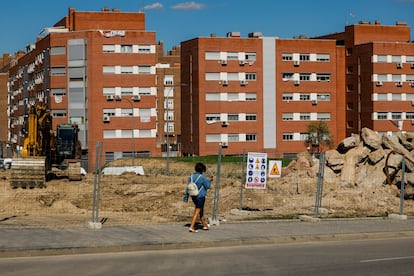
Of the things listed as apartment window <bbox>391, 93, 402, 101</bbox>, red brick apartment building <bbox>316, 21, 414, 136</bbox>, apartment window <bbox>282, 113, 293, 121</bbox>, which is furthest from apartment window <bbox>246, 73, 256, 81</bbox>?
apartment window <bbox>391, 93, 402, 101</bbox>

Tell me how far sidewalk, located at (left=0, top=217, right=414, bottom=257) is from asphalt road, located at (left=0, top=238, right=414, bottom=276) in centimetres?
27

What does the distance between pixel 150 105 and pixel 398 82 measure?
31.8m

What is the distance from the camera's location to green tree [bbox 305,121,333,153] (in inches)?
3447

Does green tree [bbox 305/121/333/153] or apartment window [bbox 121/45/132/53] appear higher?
apartment window [bbox 121/45/132/53]

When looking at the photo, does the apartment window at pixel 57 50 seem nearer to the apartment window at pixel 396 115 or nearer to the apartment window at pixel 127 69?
the apartment window at pixel 127 69

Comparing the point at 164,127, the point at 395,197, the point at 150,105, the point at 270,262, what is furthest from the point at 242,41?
the point at 270,262

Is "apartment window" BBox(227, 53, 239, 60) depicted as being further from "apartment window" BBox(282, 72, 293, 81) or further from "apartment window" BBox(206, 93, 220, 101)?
"apartment window" BBox(282, 72, 293, 81)

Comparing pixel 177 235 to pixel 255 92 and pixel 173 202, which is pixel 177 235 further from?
pixel 255 92

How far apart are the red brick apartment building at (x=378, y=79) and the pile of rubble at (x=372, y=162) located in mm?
51206

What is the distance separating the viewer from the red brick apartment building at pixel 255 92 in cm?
8575

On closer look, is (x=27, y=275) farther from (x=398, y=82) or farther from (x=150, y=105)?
(x=398, y=82)

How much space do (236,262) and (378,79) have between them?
261ft

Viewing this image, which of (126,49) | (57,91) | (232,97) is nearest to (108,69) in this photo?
(126,49)

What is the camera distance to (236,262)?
14656mm
